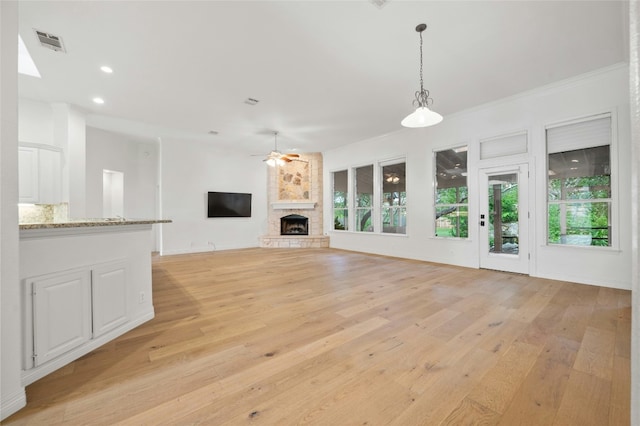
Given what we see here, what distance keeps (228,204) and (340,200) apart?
349 cm

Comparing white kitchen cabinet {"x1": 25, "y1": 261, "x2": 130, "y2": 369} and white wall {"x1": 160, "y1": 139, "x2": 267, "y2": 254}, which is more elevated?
white wall {"x1": 160, "y1": 139, "x2": 267, "y2": 254}

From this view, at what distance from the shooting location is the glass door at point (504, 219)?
475 cm

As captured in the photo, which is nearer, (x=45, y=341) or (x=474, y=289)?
(x=45, y=341)

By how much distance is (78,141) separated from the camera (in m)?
5.45

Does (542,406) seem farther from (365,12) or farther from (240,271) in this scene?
(240,271)

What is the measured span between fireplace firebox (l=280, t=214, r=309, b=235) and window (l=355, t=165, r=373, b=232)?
2003 millimetres

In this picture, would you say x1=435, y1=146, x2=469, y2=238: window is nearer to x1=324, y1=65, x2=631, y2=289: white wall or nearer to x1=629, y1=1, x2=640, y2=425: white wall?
x1=324, y1=65, x2=631, y2=289: white wall

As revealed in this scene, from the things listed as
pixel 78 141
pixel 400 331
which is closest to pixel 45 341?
pixel 400 331

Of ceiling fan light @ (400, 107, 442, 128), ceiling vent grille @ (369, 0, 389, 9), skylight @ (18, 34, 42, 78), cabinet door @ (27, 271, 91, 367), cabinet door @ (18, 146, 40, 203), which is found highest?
skylight @ (18, 34, 42, 78)

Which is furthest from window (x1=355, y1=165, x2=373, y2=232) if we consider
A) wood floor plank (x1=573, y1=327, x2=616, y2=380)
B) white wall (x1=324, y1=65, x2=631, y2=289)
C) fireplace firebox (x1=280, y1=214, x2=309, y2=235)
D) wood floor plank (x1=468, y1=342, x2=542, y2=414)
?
wood floor plank (x1=468, y1=342, x2=542, y2=414)

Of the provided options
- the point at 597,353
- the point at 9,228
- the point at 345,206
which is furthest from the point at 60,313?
the point at 345,206

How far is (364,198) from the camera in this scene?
795 centimetres

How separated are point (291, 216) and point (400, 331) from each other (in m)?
7.06

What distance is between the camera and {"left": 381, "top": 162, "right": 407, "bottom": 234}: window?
682 cm
